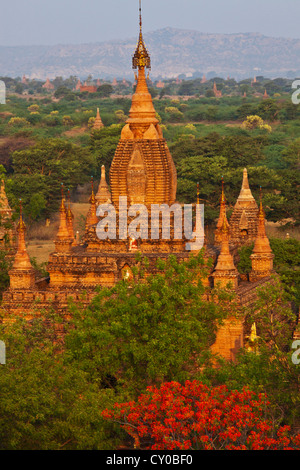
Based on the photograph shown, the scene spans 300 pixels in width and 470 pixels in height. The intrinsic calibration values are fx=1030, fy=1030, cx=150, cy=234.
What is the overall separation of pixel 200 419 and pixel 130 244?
12446 mm

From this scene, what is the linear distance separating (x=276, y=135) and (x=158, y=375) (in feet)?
273

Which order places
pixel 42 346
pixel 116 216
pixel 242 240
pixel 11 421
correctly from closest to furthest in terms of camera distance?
pixel 11 421 < pixel 42 346 < pixel 116 216 < pixel 242 240

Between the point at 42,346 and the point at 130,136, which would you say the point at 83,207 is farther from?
the point at 42,346

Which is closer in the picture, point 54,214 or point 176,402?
point 176,402

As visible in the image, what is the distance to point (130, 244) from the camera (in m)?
35.3

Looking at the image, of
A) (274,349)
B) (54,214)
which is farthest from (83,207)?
(274,349)

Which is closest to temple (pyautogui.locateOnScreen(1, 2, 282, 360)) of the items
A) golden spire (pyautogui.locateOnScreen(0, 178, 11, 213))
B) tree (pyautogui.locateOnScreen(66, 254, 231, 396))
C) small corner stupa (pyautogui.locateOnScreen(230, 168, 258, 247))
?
tree (pyautogui.locateOnScreen(66, 254, 231, 396))

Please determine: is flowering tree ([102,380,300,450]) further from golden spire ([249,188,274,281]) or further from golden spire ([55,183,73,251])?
golden spire ([249,188,274,281])

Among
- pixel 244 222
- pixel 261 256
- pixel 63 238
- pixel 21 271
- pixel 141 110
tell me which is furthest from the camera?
pixel 244 222

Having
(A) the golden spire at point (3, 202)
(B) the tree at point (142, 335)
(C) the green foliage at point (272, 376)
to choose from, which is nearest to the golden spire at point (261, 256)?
(B) the tree at point (142, 335)

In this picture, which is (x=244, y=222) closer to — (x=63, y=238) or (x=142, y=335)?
(x=63, y=238)

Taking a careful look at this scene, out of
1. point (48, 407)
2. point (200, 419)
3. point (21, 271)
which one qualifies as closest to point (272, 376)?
point (200, 419)

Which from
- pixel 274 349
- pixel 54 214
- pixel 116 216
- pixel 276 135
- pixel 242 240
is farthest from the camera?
pixel 276 135

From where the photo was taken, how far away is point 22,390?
79.3ft
